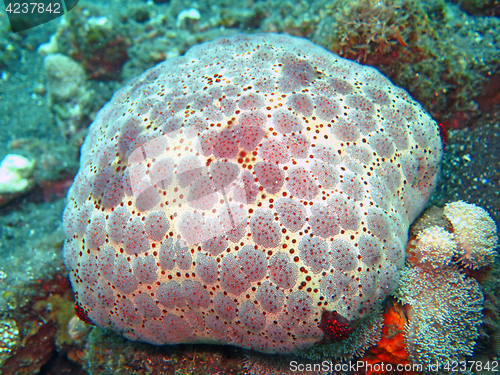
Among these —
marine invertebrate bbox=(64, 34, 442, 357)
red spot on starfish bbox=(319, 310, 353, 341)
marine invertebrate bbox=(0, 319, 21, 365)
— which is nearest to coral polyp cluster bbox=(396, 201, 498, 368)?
marine invertebrate bbox=(64, 34, 442, 357)

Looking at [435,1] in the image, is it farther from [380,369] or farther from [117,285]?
[117,285]

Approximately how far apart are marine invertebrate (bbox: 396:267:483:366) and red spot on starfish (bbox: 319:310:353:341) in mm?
1120

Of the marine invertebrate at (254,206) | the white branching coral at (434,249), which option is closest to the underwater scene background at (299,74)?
the white branching coral at (434,249)

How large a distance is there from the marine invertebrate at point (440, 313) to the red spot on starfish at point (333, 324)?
44.1 inches

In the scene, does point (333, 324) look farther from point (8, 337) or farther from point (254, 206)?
Answer: point (8, 337)

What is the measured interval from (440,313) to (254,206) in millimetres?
2584

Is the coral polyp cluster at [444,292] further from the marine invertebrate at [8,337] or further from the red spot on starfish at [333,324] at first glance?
the marine invertebrate at [8,337]

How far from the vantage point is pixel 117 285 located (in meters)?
2.80

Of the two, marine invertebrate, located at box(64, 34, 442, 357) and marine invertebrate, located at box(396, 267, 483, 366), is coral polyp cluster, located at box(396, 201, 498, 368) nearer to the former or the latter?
marine invertebrate, located at box(396, 267, 483, 366)

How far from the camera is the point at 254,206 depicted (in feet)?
8.18

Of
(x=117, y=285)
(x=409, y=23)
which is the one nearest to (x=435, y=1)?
(x=409, y=23)

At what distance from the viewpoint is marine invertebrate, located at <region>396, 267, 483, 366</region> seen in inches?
120

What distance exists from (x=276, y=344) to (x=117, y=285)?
1.74 metres

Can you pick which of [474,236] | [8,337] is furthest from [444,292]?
[8,337]
